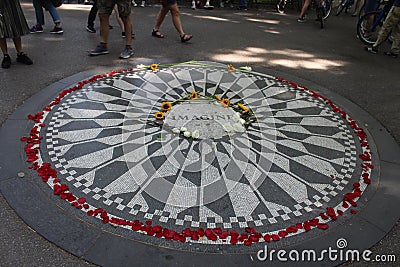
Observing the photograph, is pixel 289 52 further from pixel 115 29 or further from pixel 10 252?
pixel 10 252

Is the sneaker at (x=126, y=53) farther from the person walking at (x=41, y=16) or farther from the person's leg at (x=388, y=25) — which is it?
the person's leg at (x=388, y=25)

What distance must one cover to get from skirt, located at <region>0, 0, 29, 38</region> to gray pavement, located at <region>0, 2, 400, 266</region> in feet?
1.73

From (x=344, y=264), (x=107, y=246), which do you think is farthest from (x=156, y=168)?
(x=344, y=264)

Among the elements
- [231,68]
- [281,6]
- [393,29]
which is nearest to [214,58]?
[231,68]

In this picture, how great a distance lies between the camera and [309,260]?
2.25 metres

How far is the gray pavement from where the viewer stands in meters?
2.39

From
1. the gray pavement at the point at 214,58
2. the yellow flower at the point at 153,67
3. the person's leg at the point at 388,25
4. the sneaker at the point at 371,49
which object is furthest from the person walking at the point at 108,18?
the sneaker at the point at 371,49

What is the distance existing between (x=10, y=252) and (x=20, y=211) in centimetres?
38

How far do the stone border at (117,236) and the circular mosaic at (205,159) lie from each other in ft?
0.38

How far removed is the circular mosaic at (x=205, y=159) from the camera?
8.30 feet

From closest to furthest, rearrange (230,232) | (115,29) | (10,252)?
(10,252) < (230,232) < (115,29)

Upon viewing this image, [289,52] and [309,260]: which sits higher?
[289,52]

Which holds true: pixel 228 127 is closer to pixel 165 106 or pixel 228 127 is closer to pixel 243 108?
pixel 243 108

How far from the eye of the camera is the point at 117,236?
2316mm
